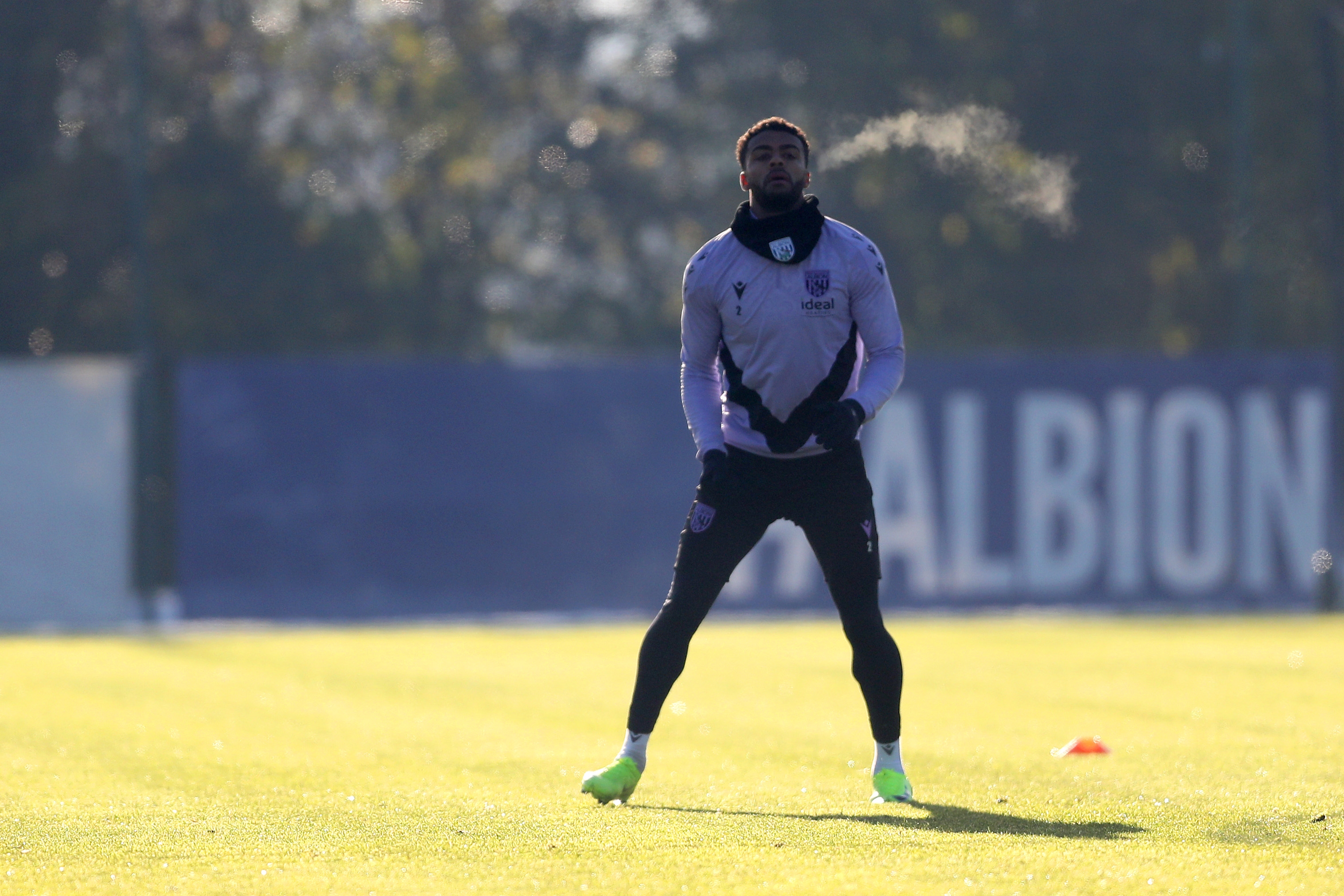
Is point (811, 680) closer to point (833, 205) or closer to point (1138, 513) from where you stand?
point (1138, 513)

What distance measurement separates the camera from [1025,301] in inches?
887

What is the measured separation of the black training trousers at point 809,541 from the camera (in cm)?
600

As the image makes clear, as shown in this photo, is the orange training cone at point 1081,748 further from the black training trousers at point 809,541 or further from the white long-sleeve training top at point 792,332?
the white long-sleeve training top at point 792,332

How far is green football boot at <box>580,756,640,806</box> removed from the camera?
5.95 metres

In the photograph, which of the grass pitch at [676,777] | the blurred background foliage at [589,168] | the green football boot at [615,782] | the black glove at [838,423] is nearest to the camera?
the grass pitch at [676,777]

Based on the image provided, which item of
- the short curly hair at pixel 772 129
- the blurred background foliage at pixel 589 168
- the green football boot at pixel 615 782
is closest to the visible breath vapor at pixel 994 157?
the blurred background foliage at pixel 589 168

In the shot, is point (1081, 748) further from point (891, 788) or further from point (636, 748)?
point (636, 748)

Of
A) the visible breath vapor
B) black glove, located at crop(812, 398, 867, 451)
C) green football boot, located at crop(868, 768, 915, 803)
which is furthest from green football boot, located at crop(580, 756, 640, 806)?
the visible breath vapor

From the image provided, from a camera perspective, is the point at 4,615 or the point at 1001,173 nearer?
the point at 4,615

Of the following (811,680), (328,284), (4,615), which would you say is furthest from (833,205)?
(811,680)

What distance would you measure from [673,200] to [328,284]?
4.43m

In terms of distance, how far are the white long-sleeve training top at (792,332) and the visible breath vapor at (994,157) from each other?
16.8 meters

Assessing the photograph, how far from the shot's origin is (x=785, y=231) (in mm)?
6023

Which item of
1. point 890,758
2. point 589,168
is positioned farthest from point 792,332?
point 589,168
